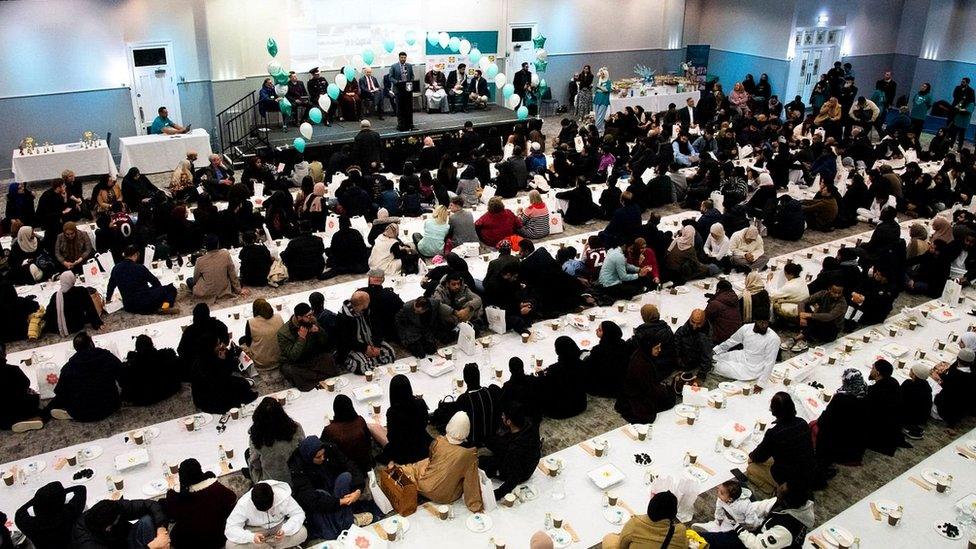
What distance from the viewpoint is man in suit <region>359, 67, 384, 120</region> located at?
1727 cm

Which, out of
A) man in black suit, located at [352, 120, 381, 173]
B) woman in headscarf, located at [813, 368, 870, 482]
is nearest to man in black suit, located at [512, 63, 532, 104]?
man in black suit, located at [352, 120, 381, 173]

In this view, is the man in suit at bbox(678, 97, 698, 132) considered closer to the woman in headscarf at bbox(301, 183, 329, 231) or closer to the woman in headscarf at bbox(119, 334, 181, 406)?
the woman in headscarf at bbox(301, 183, 329, 231)

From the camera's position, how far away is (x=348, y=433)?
5.77m

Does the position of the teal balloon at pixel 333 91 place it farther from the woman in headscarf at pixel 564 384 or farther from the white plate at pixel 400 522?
the white plate at pixel 400 522

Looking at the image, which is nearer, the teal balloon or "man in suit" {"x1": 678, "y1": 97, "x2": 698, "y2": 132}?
the teal balloon

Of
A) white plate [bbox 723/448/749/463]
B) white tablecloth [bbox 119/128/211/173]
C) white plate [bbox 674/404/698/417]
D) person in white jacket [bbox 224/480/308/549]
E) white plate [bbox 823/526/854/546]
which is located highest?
white tablecloth [bbox 119/128/211/173]

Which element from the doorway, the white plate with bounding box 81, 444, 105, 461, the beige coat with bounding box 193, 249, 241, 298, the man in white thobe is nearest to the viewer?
the white plate with bounding box 81, 444, 105, 461

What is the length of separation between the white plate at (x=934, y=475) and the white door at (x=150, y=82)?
14723 mm

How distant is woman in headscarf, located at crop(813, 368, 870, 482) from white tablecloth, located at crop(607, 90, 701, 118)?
1335cm

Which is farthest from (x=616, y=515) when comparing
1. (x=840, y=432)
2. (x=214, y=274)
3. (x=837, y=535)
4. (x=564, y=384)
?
(x=214, y=274)

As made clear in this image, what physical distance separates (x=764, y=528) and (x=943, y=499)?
6.46 ft

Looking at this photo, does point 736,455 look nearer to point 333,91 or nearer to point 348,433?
point 348,433

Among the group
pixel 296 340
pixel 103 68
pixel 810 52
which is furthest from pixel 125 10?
pixel 810 52

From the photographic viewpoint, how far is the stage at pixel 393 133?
14734 millimetres
